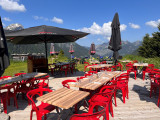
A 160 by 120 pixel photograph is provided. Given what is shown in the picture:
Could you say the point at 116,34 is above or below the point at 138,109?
above

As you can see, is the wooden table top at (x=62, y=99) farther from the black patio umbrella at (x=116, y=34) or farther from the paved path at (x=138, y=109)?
the black patio umbrella at (x=116, y=34)

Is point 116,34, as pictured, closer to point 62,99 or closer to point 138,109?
point 138,109

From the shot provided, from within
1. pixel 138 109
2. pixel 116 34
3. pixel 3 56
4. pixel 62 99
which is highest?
pixel 116 34

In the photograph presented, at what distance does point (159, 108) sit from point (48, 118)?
8.80 feet

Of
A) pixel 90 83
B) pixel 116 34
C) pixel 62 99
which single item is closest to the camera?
pixel 62 99

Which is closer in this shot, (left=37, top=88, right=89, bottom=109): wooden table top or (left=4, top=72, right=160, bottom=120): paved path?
(left=37, top=88, right=89, bottom=109): wooden table top

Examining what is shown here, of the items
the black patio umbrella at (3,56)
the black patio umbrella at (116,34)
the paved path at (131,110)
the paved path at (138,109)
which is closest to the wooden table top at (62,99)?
the paved path at (131,110)

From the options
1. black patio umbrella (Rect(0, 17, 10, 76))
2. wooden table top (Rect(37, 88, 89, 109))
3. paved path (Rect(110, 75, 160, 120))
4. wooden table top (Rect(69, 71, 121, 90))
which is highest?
black patio umbrella (Rect(0, 17, 10, 76))

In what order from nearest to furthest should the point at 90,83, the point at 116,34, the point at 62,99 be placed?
the point at 62,99, the point at 90,83, the point at 116,34

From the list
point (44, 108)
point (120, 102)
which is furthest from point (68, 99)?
point (120, 102)

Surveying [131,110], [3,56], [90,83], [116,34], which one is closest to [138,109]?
[131,110]

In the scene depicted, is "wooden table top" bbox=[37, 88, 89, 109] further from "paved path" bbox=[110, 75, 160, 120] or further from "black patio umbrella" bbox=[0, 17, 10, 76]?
"black patio umbrella" bbox=[0, 17, 10, 76]

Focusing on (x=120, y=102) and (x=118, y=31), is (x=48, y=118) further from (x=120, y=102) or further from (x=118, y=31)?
(x=118, y=31)

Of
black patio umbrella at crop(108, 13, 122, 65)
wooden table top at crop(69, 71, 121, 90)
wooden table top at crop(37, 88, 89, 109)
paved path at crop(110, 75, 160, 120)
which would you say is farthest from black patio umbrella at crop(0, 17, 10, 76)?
Result: black patio umbrella at crop(108, 13, 122, 65)
